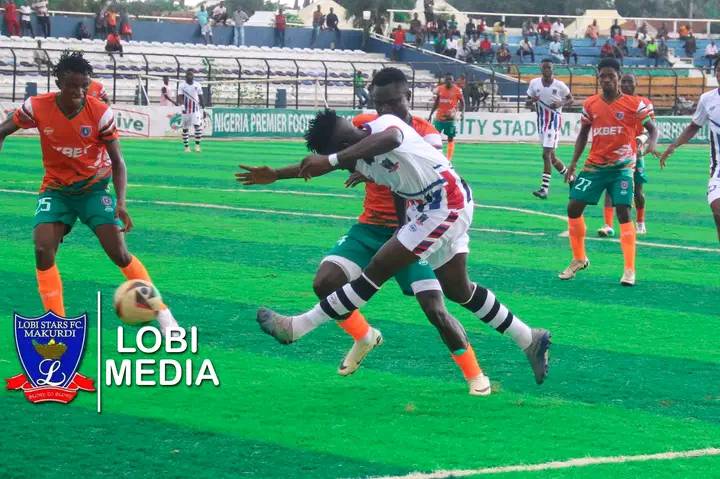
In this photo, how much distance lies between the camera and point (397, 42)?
5469 cm

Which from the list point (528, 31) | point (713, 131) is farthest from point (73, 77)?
point (528, 31)

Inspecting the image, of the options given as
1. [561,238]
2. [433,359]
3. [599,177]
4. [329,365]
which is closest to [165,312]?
[329,365]

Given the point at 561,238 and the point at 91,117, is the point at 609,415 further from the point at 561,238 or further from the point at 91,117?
the point at 561,238

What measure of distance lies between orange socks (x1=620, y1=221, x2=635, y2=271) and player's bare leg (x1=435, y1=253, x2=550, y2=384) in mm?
4887

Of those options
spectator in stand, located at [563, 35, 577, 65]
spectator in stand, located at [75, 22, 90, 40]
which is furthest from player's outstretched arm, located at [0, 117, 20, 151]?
spectator in stand, located at [563, 35, 577, 65]

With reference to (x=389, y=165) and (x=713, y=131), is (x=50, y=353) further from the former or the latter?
(x=713, y=131)

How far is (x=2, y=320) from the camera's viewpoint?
31.6 feet

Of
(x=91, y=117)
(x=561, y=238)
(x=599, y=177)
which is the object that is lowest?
(x=561, y=238)

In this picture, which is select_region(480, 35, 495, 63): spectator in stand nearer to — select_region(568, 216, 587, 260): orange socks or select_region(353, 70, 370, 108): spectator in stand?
select_region(353, 70, 370, 108): spectator in stand

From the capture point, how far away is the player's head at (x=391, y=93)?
766cm

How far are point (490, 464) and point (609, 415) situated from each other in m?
1.32

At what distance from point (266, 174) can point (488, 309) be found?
1.71 meters

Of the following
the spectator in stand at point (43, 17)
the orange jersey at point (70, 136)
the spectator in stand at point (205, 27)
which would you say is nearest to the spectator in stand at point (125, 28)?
the spectator in stand at point (43, 17)

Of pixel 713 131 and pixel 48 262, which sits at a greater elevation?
pixel 713 131
